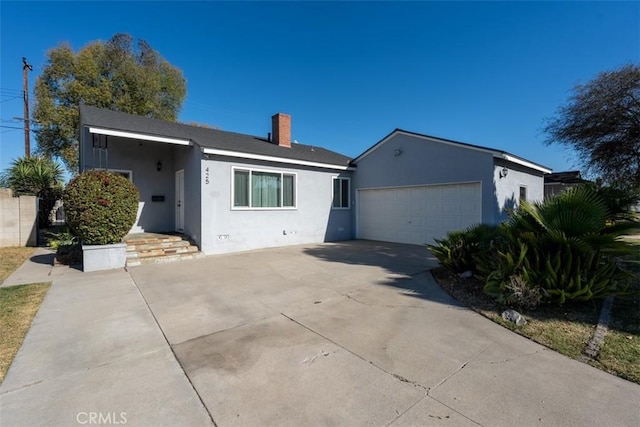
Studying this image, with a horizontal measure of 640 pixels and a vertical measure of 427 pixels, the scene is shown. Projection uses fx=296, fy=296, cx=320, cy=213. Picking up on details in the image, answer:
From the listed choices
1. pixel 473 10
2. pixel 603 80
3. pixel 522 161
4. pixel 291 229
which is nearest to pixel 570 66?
pixel 603 80

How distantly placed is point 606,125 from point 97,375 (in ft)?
49.4

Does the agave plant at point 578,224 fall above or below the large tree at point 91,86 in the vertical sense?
below

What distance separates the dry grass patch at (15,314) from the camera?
11.0 feet

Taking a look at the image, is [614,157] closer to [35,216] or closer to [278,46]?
[278,46]

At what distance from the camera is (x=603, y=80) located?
33.2ft

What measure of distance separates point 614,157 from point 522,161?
3627 mm

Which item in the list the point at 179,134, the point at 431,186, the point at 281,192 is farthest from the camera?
the point at 281,192

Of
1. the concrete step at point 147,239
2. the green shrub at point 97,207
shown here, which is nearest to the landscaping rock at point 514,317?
the green shrub at point 97,207

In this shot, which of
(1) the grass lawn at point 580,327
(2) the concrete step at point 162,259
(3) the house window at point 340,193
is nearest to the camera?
(1) the grass lawn at point 580,327

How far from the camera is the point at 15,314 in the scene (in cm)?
447

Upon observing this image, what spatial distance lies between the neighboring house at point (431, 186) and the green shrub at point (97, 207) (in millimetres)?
9344

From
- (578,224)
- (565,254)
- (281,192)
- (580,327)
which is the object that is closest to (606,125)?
(578,224)

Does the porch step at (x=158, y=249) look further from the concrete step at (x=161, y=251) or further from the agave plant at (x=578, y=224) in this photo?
the agave plant at (x=578, y=224)

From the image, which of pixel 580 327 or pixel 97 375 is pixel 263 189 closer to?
pixel 97 375
